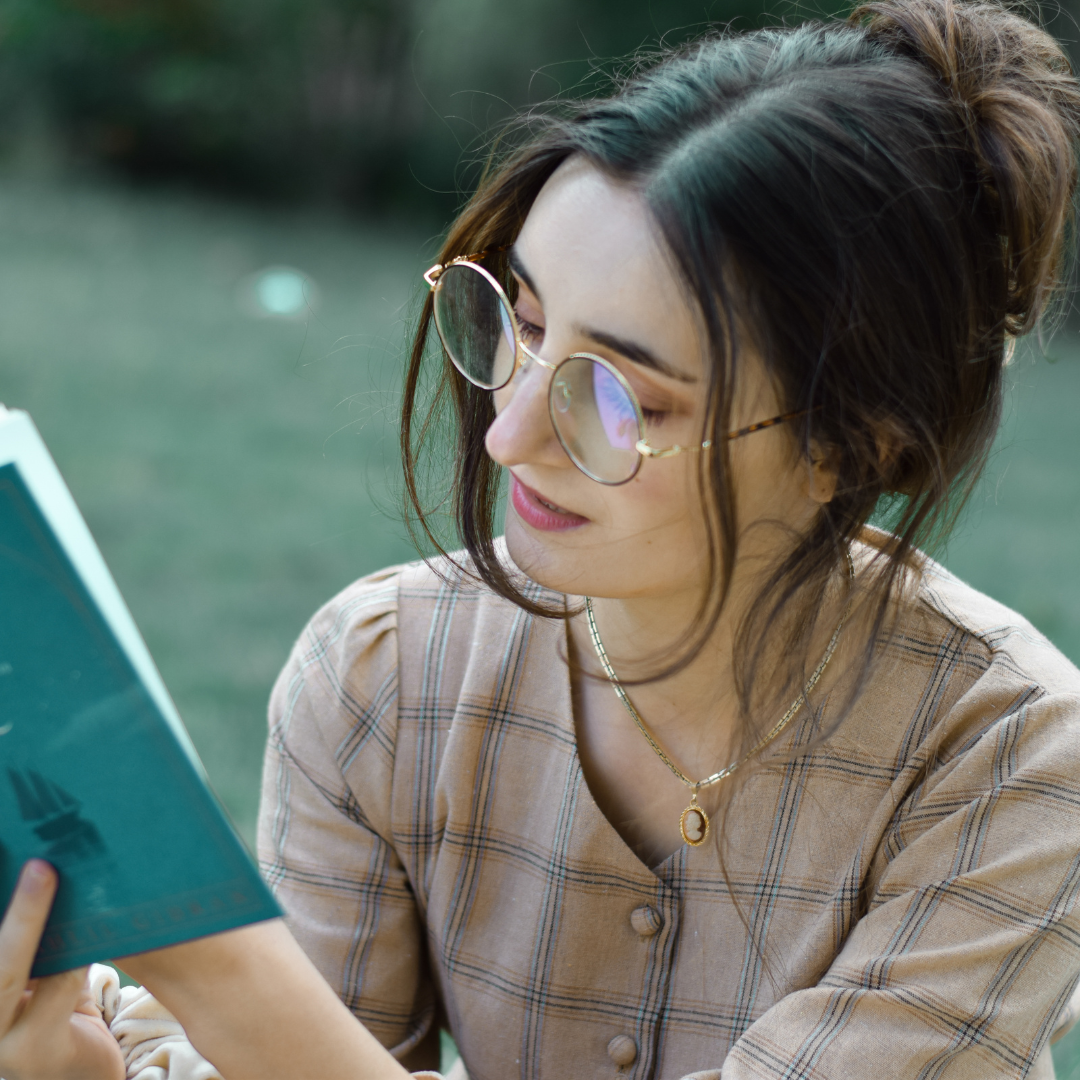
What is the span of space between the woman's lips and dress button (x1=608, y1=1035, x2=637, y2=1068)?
538 mm

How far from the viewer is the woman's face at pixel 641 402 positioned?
109 centimetres

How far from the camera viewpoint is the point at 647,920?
131 centimetres

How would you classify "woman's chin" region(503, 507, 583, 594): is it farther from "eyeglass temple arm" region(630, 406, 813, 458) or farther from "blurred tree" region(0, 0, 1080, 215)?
"blurred tree" region(0, 0, 1080, 215)

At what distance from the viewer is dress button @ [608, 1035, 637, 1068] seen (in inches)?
52.2

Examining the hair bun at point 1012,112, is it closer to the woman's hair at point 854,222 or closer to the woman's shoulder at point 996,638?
the woman's hair at point 854,222

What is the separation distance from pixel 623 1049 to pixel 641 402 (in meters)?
0.67

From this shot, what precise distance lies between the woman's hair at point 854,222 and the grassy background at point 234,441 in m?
0.56

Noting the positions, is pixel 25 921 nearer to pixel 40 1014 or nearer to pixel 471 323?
pixel 40 1014

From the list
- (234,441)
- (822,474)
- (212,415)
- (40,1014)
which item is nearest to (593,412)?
(822,474)

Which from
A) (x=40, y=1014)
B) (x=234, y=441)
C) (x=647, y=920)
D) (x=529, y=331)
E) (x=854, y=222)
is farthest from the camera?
(x=234, y=441)

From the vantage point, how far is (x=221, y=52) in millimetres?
9523

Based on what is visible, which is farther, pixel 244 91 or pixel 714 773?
pixel 244 91

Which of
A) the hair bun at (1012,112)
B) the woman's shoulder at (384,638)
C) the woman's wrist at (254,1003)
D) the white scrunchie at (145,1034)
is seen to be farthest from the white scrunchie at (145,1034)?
the hair bun at (1012,112)

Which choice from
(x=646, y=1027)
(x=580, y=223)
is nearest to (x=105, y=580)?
(x=580, y=223)
